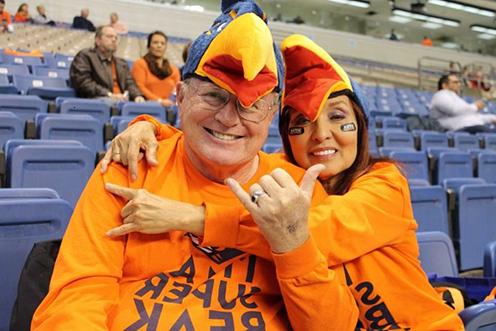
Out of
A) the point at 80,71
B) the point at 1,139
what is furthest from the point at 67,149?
the point at 80,71

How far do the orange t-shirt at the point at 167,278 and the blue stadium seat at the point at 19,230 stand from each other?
42 centimetres

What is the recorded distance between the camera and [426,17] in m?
17.4

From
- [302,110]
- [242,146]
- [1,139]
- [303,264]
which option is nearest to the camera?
[303,264]

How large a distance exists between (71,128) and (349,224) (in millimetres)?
2272

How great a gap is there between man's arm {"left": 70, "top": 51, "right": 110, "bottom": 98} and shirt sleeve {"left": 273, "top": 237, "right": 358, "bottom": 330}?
3670 millimetres

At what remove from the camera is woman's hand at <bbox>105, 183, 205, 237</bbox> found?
92cm

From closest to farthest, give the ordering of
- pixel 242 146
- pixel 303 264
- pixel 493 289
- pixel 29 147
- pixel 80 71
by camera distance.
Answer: pixel 303 264
pixel 242 146
pixel 493 289
pixel 29 147
pixel 80 71

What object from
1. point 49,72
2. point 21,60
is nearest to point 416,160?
point 49,72

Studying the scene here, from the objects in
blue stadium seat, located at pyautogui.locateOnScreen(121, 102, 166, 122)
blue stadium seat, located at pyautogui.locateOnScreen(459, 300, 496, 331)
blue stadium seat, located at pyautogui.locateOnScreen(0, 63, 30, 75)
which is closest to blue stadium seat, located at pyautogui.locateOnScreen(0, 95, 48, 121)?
blue stadium seat, located at pyautogui.locateOnScreen(121, 102, 166, 122)

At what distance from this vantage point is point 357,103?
49.2 inches

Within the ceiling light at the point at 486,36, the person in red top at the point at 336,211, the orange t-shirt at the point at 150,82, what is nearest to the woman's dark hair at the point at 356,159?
the person in red top at the point at 336,211

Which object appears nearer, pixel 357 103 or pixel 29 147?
pixel 357 103

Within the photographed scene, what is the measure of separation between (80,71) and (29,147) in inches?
89.9

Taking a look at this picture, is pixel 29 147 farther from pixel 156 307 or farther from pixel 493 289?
pixel 493 289
